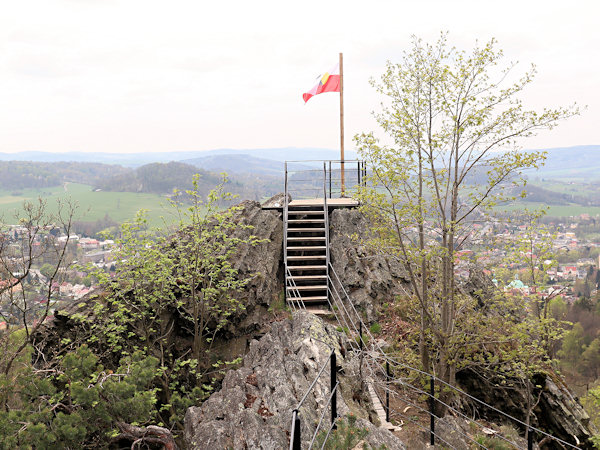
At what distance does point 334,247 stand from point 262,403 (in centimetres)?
722

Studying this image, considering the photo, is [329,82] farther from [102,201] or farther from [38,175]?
[38,175]

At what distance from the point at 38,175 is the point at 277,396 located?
157199mm

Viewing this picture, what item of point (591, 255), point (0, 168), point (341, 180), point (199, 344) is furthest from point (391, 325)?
point (0, 168)

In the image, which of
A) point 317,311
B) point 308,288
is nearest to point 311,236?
point 308,288

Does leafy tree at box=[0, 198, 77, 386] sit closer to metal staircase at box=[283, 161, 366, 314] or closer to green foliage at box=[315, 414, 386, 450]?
metal staircase at box=[283, 161, 366, 314]

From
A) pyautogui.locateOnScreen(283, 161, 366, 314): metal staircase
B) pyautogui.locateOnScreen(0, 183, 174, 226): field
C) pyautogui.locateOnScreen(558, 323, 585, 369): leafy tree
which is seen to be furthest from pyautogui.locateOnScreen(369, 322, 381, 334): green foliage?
pyautogui.locateOnScreen(0, 183, 174, 226): field

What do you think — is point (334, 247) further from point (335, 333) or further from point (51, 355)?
point (51, 355)

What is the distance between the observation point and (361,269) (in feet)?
40.6

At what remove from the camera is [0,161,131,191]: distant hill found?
133 metres

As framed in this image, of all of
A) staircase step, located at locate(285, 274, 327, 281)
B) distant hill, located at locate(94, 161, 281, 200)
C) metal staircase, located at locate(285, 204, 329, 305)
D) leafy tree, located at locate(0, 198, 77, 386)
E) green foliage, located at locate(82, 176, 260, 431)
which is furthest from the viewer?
distant hill, located at locate(94, 161, 281, 200)

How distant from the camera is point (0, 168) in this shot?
137000 millimetres

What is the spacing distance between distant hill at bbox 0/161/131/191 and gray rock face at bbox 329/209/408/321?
147 m

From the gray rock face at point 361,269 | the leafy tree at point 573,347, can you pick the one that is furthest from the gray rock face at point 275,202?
the leafy tree at point 573,347

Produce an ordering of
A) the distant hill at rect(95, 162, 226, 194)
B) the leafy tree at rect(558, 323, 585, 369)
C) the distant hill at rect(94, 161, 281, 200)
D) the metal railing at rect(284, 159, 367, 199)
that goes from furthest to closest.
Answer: the distant hill at rect(95, 162, 226, 194)
the distant hill at rect(94, 161, 281, 200)
the leafy tree at rect(558, 323, 585, 369)
the metal railing at rect(284, 159, 367, 199)
